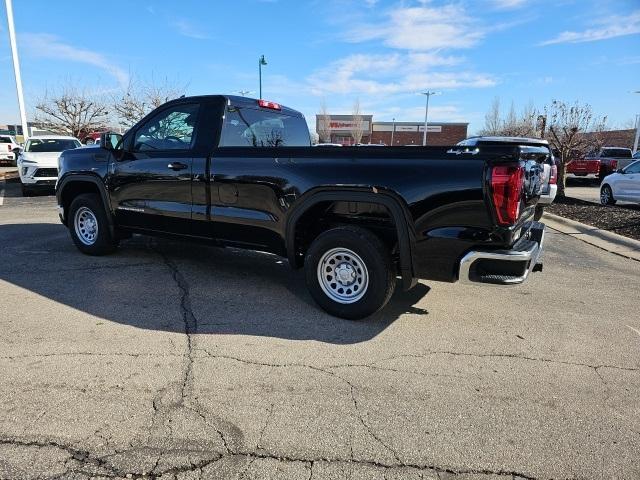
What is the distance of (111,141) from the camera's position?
18.9 ft

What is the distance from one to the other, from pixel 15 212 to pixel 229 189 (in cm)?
831

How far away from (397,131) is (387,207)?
6666 cm

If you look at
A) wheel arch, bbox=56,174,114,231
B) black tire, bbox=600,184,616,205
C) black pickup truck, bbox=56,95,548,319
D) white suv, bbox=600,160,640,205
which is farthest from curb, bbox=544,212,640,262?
wheel arch, bbox=56,174,114,231

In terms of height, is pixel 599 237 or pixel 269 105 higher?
pixel 269 105

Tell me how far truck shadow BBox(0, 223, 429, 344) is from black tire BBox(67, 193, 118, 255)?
0.45 feet

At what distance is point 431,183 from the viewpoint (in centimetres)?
364

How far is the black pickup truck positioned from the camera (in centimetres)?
357

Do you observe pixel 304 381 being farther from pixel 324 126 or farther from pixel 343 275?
pixel 324 126

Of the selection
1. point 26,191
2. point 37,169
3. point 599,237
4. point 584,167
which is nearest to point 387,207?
point 599,237

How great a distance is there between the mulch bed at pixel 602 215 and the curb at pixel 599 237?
27 cm

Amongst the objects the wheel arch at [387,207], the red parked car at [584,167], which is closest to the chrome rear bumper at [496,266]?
the wheel arch at [387,207]

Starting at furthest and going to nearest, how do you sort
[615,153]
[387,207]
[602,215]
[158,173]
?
[615,153], [602,215], [158,173], [387,207]

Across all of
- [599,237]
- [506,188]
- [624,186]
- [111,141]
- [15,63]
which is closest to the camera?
[506,188]

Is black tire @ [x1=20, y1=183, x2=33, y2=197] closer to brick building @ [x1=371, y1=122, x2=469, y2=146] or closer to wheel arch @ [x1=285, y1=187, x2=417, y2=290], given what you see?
wheel arch @ [x1=285, y1=187, x2=417, y2=290]
